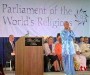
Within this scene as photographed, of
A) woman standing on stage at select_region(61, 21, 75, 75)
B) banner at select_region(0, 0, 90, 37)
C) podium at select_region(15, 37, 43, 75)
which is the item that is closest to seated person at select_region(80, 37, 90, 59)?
banner at select_region(0, 0, 90, 37)

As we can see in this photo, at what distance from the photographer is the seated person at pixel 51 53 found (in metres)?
9.58

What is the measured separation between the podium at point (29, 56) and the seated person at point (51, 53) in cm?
122

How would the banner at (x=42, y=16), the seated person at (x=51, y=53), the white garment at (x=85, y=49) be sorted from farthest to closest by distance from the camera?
the banner at (x=42, y=16) < the white garment at (x=85, y=49) < the seated person at (x=51, y=53)

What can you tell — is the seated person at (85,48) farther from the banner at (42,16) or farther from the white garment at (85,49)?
the banner at (42,16)

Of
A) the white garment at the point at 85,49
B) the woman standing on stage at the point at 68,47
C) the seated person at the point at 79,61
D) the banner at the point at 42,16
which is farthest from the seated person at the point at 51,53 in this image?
the woman standing on stage at the point at 68,47

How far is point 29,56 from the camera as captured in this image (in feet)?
27.7

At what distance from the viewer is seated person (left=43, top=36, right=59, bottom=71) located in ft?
31.4

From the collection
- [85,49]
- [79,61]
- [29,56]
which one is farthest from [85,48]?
[29,56]

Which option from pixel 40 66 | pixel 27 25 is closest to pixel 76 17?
pixel 27 25

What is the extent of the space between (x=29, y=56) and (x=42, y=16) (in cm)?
255

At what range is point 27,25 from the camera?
417 inches

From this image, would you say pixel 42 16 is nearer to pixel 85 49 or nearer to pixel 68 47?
pixel 85 49

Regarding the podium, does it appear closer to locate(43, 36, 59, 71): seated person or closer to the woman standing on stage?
the woman standing on stage

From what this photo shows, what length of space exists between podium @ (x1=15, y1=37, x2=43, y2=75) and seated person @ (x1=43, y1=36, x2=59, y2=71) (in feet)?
3.99
